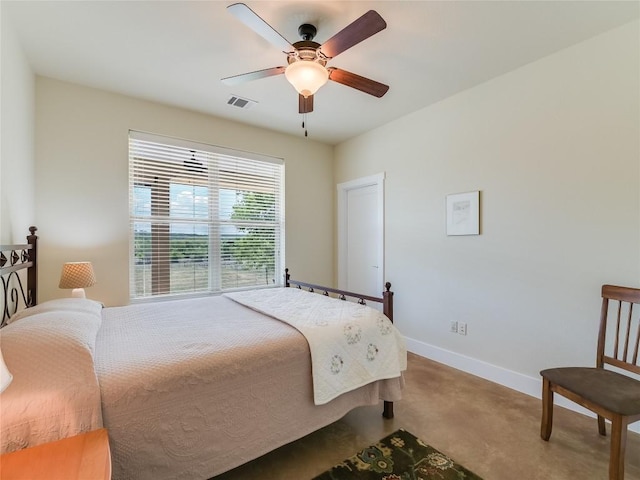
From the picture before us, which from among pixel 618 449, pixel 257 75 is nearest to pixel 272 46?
pixel 257 75

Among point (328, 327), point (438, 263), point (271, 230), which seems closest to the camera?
point (328, 327)

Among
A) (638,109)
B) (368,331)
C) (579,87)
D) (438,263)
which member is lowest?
(368,331)

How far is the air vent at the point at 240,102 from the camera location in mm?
3124

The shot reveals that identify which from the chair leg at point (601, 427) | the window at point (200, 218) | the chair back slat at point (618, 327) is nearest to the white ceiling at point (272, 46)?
the window at point (200, 218)

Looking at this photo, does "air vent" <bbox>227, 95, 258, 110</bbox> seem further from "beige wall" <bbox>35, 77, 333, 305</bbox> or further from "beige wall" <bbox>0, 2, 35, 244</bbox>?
"beige wall" <bbox>0, 2, 35, 244</bbox>

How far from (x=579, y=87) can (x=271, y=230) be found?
337 cm

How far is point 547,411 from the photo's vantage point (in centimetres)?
192

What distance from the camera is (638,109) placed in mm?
2039

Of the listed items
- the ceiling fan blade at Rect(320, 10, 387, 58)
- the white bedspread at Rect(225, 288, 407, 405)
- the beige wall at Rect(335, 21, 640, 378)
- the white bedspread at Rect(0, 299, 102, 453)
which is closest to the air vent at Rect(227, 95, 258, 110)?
the ceiling fan blade at Rect(320, 10, 387, 58)

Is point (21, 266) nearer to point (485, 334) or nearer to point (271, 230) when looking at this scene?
point (271, 230)

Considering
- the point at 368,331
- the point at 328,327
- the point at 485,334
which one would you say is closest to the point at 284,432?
the point at 328,327

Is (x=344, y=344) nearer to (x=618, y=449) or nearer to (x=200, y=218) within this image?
(x=618, y=449)

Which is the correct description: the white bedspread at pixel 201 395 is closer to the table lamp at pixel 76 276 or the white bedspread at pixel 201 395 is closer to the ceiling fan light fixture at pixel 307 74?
the table lamp at pixel 76 276

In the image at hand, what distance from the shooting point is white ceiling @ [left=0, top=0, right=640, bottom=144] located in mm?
1921
